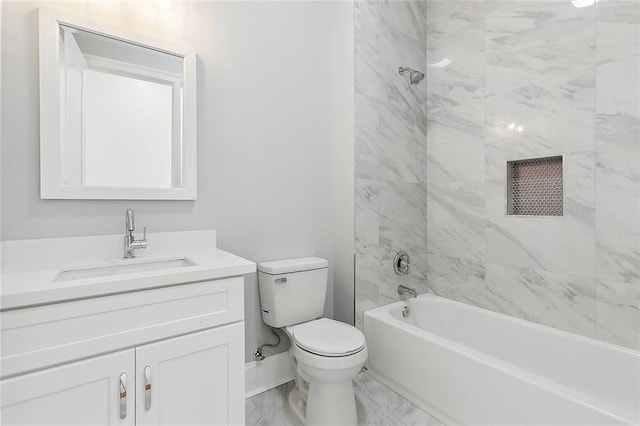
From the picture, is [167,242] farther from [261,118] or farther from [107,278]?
[261,118]

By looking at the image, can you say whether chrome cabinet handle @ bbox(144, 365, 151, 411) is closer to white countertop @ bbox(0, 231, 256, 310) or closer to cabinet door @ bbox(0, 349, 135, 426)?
cabinet door @ bbox(0, 349, 135, 426)

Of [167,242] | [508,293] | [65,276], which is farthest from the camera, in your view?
[508,293]

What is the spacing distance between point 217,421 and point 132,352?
1.44 ft

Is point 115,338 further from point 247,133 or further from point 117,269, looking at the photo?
point 247,133

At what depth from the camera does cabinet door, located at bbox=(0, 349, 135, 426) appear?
0.88 m

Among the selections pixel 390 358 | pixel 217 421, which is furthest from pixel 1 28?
pixel 390 358

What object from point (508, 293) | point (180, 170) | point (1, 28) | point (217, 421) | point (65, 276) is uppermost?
point (1, 28)

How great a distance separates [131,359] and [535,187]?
216 cm

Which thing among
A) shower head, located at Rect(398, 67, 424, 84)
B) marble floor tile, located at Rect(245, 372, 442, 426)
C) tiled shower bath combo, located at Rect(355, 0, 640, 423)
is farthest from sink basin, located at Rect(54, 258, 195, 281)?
shower head, located at Rect(398, 67, 424, 84)

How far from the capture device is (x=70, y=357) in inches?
37.1

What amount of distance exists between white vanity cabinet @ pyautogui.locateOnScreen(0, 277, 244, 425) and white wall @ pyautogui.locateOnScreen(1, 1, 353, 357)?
0.58m

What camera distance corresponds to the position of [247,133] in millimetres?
1827

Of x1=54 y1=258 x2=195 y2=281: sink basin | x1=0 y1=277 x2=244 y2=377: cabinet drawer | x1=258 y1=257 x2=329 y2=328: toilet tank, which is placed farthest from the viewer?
x1=258 y1=257 x2=329 y2=328: toilet tank

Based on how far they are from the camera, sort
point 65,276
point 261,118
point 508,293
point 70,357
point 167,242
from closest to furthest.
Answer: point 70,357, point 65,276, point 167,242, point 261,118, point 508,293
